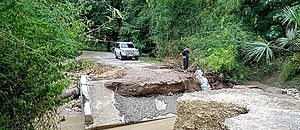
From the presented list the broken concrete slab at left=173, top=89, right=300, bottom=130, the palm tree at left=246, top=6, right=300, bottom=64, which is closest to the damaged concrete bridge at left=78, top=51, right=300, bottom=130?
the broken concrete slab at left=173, top=89, right=300, bottom=130

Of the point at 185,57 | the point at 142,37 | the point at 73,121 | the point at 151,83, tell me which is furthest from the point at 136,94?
the point at 142,37

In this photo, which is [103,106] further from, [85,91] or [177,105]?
[177,105]

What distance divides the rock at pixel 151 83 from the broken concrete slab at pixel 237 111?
338 cm

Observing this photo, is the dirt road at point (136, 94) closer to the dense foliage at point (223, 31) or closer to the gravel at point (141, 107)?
the gravel at point (141, 107)

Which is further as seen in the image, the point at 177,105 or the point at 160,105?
the point at 160,105

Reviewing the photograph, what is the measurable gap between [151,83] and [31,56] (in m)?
5.46

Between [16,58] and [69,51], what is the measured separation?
492 mm

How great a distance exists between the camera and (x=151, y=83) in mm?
7895

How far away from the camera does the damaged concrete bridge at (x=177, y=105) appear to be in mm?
3232

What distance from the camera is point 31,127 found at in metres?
2.88

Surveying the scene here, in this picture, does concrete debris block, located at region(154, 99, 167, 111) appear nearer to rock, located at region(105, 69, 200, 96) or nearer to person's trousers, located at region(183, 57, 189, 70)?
rock, located at region(105, 69, 200, 96)

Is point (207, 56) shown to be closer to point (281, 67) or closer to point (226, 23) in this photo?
point (226, 23)

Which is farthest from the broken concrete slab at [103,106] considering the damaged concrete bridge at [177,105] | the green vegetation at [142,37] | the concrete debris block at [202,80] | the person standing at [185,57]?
the person standing at [185,57]

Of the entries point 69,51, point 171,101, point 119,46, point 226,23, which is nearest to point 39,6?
point 69,51
